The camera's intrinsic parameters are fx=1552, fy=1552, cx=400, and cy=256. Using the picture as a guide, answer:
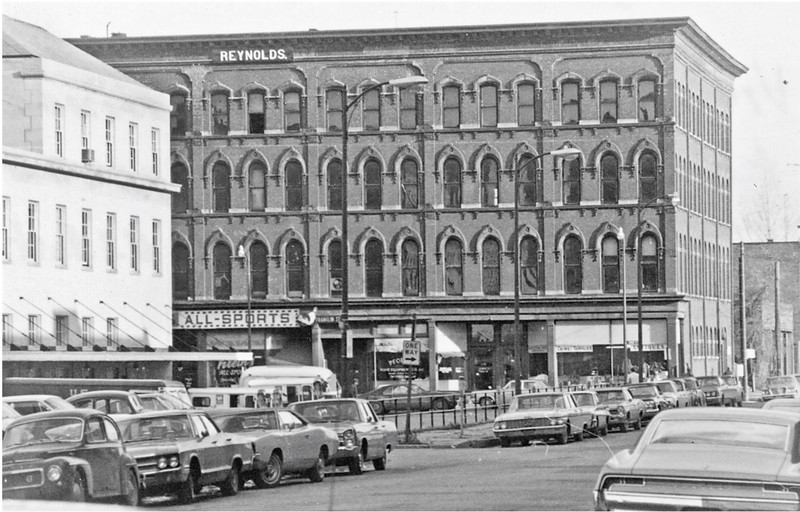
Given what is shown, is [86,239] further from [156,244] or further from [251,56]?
[251,56]

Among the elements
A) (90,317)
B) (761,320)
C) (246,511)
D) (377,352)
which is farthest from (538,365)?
(246,511)

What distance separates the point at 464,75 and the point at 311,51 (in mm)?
7509

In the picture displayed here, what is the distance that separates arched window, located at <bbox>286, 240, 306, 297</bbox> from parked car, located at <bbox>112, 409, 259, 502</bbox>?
51239 millimetres

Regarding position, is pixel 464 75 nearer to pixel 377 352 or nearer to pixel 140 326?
pixel 377 352

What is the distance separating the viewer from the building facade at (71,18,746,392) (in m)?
73.8

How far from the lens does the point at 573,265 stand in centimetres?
7438

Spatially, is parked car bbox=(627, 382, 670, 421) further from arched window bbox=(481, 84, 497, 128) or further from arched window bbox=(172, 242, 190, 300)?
arched window bbox=(172, 242, 190, 300)

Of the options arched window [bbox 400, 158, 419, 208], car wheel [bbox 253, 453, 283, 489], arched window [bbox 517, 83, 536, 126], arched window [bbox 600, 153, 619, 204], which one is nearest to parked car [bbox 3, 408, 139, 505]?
car wheel [bbox 253, 453, 283, 489]

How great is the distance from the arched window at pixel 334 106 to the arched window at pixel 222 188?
579 centimetres

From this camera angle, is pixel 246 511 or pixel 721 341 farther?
pixel 721 341

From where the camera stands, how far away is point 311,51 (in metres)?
75.2

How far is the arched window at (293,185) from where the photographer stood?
249ft

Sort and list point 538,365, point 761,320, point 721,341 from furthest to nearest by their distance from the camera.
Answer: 1. point 761,320
2. point 721,341
3. point 538,365

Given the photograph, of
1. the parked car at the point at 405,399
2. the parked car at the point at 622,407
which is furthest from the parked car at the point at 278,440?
the parked car at the point at 405,399
